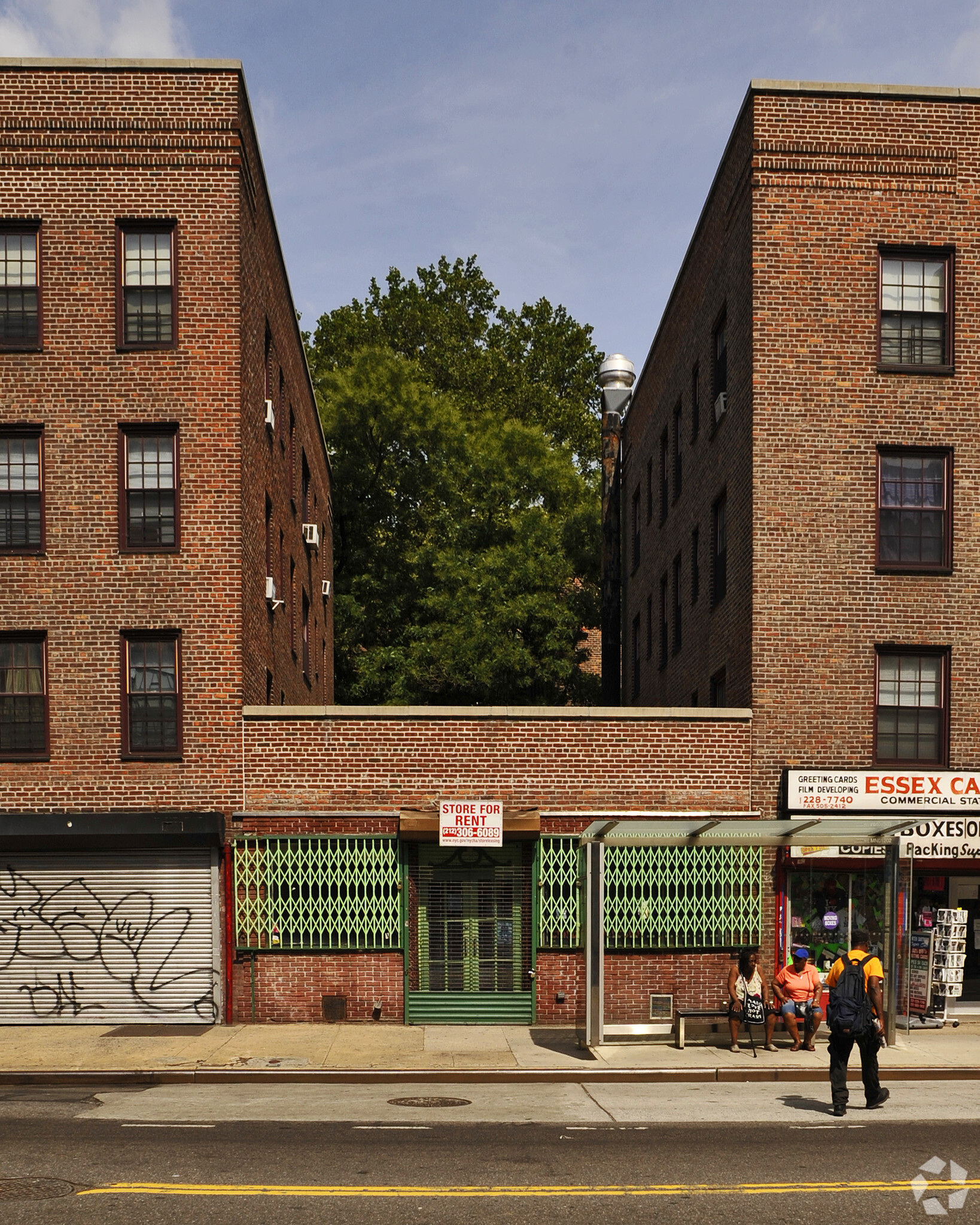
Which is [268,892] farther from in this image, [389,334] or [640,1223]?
[389,334]

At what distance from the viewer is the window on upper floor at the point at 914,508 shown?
2148 cm

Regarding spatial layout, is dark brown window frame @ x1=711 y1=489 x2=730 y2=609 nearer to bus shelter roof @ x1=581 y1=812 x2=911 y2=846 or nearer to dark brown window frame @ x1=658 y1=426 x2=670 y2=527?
dark brown window frame @ x1=658 y1=426 x2=670 y2=527

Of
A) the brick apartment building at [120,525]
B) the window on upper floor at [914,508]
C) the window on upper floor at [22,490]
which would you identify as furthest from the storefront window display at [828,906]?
the window on upper floor at [22,490]

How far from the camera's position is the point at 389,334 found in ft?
183

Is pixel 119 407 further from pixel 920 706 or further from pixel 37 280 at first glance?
pixel 920 706

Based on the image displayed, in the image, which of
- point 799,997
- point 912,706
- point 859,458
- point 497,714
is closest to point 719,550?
point 859,458

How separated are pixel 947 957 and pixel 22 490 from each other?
15.8 meters

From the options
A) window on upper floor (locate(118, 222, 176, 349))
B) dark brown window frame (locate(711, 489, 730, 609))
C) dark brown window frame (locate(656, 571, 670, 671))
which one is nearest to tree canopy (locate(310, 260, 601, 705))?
dark brown window frame (locate(656, 571, 670, 671))

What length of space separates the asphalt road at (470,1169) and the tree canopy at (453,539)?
26.4m

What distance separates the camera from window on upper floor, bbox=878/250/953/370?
71.3 ft

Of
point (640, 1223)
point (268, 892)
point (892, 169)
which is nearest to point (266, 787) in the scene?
point (268, 892)

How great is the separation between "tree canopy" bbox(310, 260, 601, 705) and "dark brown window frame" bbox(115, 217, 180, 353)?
758 inches

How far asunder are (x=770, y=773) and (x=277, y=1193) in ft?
41.8

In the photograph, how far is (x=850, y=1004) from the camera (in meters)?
13.1
